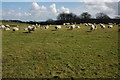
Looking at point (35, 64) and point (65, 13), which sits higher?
point (65, 13)

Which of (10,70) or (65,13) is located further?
(65,13)

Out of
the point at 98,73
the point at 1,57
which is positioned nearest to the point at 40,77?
the point at 98,73

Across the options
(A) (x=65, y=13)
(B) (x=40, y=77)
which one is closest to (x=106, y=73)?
(B) (x=40, y=77)

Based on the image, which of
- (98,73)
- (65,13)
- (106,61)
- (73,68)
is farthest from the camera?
(65,13)

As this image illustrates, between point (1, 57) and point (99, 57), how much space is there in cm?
853

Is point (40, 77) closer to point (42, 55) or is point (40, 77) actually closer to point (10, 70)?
point (10, 70)

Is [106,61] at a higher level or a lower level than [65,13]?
lower

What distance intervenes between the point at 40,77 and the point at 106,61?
564 cm

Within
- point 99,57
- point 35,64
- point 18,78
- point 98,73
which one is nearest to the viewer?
point 18,78

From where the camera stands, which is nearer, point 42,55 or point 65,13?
point 42,55

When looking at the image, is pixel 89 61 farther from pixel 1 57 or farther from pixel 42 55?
pixel 1 57

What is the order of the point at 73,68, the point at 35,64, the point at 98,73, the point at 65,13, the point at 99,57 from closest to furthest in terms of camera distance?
the point at 98,73, the point at 73,68, the point at 35,64, the point at 99,57, the point at 65,13

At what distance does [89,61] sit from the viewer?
11.2 m

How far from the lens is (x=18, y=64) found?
10695mm
